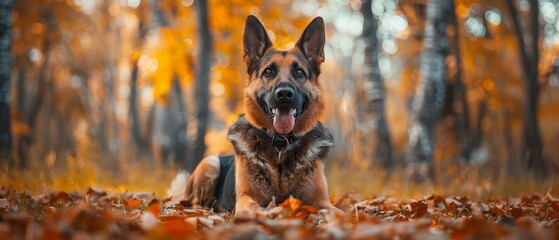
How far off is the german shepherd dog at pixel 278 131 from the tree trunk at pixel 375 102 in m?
7.80

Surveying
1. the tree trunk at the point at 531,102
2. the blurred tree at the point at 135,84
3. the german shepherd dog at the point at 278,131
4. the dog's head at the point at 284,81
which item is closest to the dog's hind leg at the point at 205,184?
the german shepherd dog at the point at 278,131

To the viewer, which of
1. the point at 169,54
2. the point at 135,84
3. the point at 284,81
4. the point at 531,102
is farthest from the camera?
the point at 135,84

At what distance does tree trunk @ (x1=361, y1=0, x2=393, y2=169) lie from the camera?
1295cm

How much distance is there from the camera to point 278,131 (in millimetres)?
4762

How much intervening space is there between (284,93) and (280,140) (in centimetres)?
48

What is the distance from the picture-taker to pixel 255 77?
5246mm

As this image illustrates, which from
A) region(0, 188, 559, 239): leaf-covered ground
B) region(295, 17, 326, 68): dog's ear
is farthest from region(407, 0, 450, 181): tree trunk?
region(0, 188, 559, 239): leaf-covered ground

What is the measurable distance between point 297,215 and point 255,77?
6.31 ft

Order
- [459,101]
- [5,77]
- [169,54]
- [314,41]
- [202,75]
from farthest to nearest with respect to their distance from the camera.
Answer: [459,101]
[169,54]
[202,75]
[5,77]
[314,41]

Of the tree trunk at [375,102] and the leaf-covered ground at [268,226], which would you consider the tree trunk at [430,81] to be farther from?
the leaf-covered ground at [268,226]

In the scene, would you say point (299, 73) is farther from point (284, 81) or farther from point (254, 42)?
point (254, 42)

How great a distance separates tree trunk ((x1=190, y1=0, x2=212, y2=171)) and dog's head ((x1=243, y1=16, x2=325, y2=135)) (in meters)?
5.20

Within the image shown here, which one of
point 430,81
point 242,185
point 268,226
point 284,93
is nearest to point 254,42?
point 284,93

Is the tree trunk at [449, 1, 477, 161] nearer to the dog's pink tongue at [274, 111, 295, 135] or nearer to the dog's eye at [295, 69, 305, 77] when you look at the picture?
the dog's eye at [295, 69, 305, 77]
